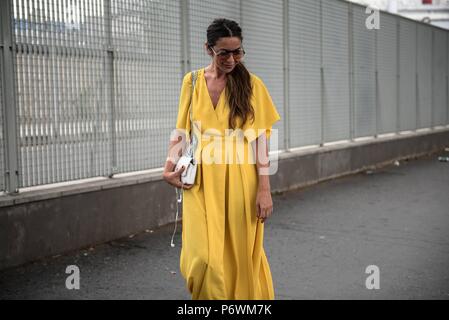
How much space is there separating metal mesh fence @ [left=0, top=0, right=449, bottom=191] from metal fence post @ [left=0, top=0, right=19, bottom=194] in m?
0.03

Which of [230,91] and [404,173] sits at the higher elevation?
[230,91]

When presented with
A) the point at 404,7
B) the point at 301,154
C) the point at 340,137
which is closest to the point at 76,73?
the point at 301,154

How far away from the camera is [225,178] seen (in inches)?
159

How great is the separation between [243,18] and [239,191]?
6.10 meters

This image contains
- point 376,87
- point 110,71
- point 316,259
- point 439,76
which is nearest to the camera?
point 316,259

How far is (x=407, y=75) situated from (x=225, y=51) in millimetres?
12836

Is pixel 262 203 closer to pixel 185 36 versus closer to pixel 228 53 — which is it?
pixel 228 53

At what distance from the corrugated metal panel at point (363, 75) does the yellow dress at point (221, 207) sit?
9.52 meters

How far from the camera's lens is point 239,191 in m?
4.04

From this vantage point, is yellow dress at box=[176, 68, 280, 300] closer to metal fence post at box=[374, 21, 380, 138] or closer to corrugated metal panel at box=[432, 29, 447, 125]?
metal fence post at box=[374, 21, 380, 138]

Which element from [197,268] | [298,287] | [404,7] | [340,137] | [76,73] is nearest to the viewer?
[197,268]
